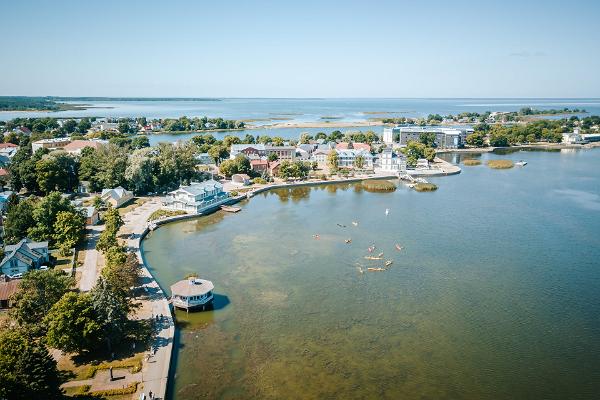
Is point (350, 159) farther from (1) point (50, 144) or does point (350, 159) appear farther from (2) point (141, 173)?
(1) point (50, 144)

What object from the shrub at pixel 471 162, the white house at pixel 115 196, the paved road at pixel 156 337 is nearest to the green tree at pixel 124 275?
the paved road at pixel 156 337

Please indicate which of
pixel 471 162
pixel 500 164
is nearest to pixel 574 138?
pixel 500 164

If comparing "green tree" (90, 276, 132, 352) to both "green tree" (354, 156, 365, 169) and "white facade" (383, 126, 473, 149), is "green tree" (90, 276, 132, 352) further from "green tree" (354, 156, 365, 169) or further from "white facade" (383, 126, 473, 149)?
"white facade" (383, 126, 473, 149)

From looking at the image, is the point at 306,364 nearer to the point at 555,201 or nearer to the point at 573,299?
the point at 573,299

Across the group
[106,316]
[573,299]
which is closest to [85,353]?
[106,316]

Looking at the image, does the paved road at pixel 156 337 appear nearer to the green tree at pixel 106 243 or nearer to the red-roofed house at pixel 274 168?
the green tree at pixel 106 243

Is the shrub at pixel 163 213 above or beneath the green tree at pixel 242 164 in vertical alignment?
beneath

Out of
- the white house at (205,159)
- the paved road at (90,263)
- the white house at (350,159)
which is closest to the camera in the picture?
the paved road at (90,263)
